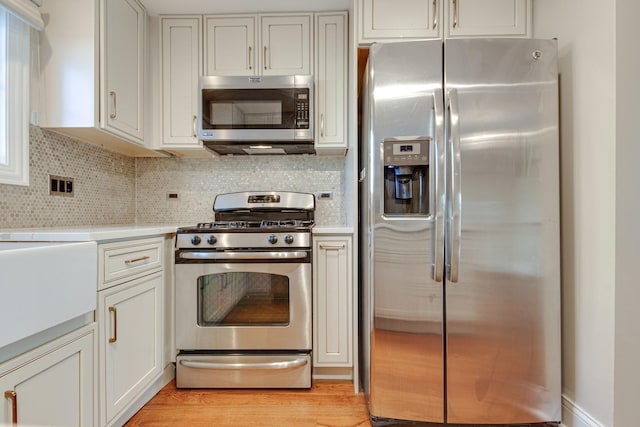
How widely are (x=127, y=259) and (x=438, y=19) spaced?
6.59 feet

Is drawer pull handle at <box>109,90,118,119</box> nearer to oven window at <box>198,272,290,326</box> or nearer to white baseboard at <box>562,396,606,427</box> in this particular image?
oven window at <box>198,272,290,326</box>

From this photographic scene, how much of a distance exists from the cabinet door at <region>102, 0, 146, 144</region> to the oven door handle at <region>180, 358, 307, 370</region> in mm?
1398

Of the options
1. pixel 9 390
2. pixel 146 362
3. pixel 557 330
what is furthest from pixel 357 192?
pixel 9 390

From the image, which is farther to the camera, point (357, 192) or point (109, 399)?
point (357, 192)

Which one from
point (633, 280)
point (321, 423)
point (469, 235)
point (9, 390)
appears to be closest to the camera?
point (9, 390)

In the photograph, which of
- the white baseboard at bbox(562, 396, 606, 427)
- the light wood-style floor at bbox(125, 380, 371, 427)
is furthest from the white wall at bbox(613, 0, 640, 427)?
the light wood-style floor at bbox(125, 380, 371, 427)

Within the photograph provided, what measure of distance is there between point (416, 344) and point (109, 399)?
1.34m

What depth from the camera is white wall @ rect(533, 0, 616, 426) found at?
1.26m

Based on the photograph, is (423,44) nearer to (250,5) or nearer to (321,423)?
(250,5)

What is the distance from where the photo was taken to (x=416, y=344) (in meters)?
1.44

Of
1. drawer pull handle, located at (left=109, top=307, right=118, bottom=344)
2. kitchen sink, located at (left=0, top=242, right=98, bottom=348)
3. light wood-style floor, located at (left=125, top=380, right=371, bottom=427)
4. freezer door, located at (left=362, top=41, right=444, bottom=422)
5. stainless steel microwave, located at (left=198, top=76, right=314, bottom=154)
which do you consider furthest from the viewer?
stainless steel microwave, located at (left=198, top=76, right=314, bottom=154)

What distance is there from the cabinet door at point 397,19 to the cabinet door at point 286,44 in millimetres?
517

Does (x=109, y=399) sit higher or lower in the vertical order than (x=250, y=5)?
lower

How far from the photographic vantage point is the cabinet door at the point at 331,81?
213 centimetres
